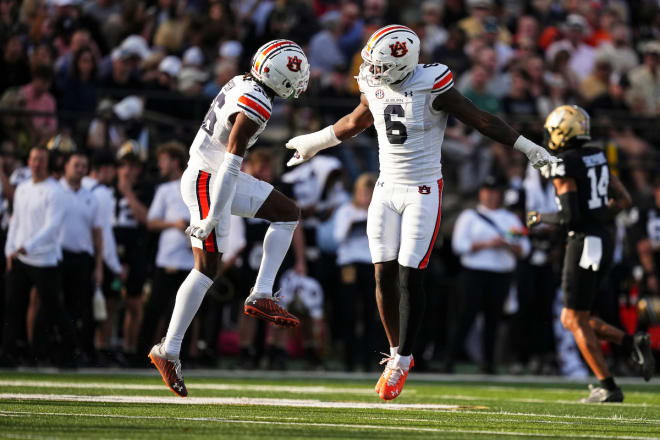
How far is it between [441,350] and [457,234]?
7.01 ft

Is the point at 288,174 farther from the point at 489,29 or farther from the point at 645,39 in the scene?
the point at 645,39

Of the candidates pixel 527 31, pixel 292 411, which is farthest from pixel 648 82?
pixel 292 411

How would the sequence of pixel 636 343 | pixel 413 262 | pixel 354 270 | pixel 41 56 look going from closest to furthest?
pixel 413 262
pixel 636 343
pixel 354 270
pixel 41 56

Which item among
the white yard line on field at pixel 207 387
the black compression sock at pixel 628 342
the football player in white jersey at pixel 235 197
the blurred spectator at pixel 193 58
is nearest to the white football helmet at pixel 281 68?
the football player in white jersey at pixel 235 197

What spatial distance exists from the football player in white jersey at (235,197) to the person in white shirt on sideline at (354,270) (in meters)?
4.87

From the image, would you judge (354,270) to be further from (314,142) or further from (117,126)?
(314,142)

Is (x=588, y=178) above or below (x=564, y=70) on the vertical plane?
below

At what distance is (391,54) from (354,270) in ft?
17.6

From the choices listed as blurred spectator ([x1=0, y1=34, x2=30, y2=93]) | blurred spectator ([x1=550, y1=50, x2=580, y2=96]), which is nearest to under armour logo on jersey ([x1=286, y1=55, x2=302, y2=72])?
blurred spectator ([x1=0, y1=34, x2=30, y2=93])

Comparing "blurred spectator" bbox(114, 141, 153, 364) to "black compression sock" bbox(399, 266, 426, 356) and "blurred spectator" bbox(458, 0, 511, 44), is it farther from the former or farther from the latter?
"blurred spectator" bbox(458, 0, 511, 44)

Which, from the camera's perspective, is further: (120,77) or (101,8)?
(101,8)

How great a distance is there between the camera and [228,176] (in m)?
7.10

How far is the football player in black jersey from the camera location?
891 centimetres

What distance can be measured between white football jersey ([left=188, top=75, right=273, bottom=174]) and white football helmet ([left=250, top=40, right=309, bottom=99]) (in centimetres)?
8
